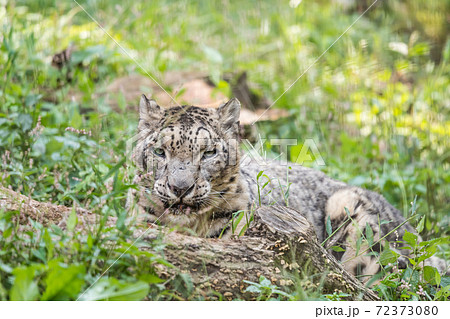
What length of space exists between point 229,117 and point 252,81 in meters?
4.41

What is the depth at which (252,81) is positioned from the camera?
31.4 feet

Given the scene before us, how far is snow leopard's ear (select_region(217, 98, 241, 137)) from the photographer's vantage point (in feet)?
17.3

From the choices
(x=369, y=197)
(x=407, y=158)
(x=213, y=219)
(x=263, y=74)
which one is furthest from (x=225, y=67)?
(x=213, y=219)

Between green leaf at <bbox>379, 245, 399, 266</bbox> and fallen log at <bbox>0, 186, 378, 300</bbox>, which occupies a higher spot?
fallen log at <bbox>0, 186, 378, 300</bbox>

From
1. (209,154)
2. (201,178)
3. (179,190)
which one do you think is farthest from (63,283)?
(209,154)

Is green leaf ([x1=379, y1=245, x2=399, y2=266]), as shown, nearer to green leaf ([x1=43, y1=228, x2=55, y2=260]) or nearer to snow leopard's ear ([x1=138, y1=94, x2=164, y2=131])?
snow leopard's ear ([x1=138, y1=94, x2=164, y2=131])

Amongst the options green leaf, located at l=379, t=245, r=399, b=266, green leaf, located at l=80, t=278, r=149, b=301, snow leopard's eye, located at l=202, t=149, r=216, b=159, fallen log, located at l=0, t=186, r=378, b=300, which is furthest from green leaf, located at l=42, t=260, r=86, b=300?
green leaf, located at l=379, t=245, r=399, b=266

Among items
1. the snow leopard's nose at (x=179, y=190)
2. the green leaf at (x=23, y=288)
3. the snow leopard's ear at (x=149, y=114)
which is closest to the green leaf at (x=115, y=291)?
the green leaf at (x=23, y=288)

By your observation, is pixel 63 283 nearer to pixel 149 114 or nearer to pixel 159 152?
pixel 159 152

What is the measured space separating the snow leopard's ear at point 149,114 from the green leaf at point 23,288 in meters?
2.35

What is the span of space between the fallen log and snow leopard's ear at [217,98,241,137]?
4.12 feet

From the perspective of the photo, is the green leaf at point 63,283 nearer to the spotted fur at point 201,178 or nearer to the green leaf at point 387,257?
the spotted fur at point 201,178

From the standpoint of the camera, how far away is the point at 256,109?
8.88 meters

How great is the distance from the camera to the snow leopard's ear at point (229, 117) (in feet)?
17.3
